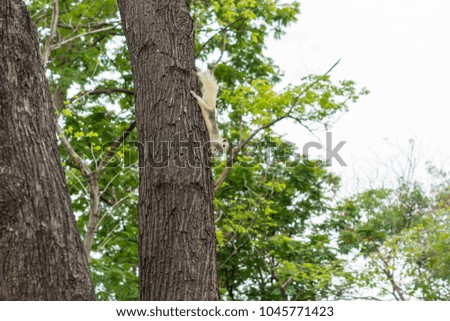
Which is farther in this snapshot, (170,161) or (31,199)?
(170,161)

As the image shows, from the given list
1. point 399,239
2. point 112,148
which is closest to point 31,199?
point 112,148

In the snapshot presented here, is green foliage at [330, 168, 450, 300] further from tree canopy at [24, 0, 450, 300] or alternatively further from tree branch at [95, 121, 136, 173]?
tree branch at [95, 121, 136, 173]

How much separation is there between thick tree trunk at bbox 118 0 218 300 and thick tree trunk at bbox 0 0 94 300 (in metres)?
0.50

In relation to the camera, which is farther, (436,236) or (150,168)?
(436,236)

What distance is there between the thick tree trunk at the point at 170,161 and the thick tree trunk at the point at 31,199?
19.7 inches

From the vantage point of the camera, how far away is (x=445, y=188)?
18234 mm

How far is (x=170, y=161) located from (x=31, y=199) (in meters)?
0.86

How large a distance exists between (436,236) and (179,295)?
37.3 feet

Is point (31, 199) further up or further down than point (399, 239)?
further down

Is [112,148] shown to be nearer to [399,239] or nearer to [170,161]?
[170,161]

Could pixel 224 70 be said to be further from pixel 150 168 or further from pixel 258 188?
pixel 150 168

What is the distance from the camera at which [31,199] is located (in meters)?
2.74

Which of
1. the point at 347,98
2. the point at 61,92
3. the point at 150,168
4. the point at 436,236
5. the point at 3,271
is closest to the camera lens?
the point at 3,271

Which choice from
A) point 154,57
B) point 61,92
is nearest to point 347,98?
point 61,92
